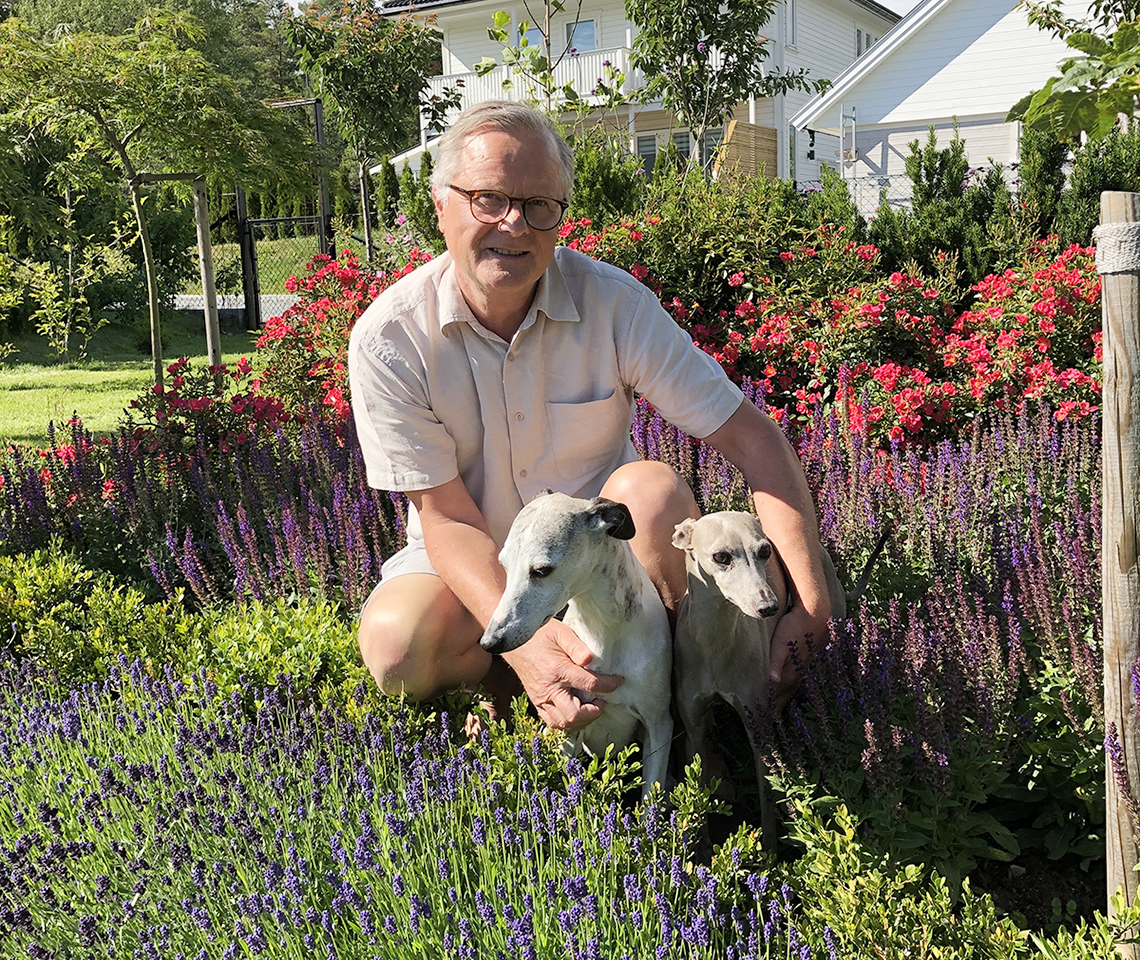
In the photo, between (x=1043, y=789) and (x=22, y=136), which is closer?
(x=1043, y=789)

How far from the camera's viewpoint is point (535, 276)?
2766 millimetres

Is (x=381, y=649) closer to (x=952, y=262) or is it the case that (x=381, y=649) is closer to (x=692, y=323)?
(x=692, y=323)

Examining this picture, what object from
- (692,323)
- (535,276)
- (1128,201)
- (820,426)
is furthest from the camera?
(692,323)

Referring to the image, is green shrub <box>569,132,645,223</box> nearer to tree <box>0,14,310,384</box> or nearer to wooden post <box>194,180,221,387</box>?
tree <box>0,14,310,384</box>

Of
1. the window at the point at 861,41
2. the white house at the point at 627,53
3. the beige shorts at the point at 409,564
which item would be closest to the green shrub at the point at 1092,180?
the beige shorts at the point at 409,564

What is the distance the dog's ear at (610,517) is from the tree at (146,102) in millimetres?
5779

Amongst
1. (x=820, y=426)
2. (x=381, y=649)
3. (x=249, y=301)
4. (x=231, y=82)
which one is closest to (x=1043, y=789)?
(x=381, y=649)

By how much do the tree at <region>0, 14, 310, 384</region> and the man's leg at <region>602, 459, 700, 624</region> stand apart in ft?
17.6

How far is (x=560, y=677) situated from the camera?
2.47m

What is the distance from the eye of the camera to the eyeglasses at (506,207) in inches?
104

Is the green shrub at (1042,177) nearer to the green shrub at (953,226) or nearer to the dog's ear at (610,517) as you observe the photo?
the green shrub at (953,226)

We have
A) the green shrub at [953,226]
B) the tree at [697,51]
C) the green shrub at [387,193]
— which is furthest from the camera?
the green shrub at [387,193]

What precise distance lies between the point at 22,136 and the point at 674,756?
6914mm

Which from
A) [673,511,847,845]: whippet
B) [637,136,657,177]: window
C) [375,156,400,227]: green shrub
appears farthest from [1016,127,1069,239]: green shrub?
[637,136,657,177]: window
